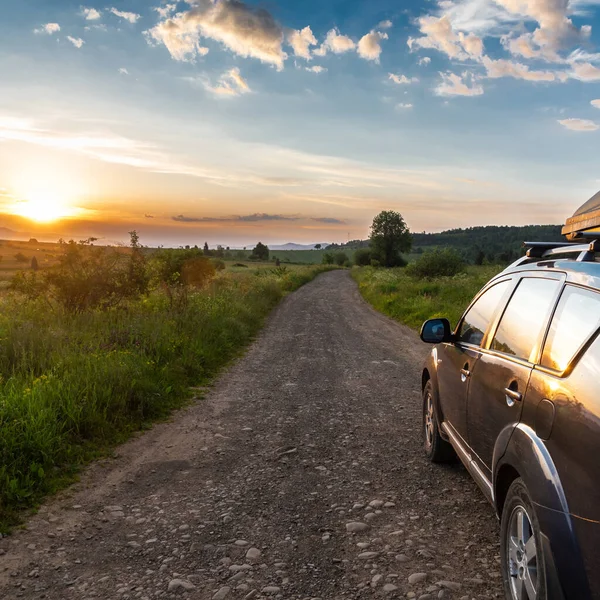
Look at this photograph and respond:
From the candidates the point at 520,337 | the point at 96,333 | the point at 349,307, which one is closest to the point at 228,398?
the point at 96,333

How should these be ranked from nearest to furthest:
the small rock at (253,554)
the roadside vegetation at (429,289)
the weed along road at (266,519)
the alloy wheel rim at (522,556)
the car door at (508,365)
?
the alloy wheel rim at (522,556) → the car door at (508,365) → the weed along road at (266,519) → the small rock at (253,554) → the roadside vegetation at (429,289)

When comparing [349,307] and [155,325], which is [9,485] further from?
[349,307]

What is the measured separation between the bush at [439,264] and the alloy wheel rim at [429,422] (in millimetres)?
36167

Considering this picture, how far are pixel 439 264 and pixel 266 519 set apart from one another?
39.5 meters

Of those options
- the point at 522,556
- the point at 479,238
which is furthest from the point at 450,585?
the point at 479,238

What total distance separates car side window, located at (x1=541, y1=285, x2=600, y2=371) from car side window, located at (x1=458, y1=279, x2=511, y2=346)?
112cm

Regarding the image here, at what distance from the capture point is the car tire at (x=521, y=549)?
2.30m

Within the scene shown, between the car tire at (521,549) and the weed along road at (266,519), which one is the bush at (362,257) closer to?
the weed along road at (266,519)

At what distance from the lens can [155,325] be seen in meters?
10.3

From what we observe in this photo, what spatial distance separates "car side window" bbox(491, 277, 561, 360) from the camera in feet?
9.52

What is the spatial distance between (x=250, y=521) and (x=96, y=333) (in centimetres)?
629

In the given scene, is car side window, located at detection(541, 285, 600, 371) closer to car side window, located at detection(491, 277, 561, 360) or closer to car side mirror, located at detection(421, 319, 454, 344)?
car side window, located at detection(491, 277, 561, 360)

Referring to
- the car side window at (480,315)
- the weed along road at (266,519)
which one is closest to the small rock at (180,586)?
the weed along road at (266,519)

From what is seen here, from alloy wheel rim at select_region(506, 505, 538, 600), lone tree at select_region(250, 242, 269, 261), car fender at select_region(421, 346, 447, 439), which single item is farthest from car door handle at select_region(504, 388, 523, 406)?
lone tree at select_region(250, 242, 269, 261)
